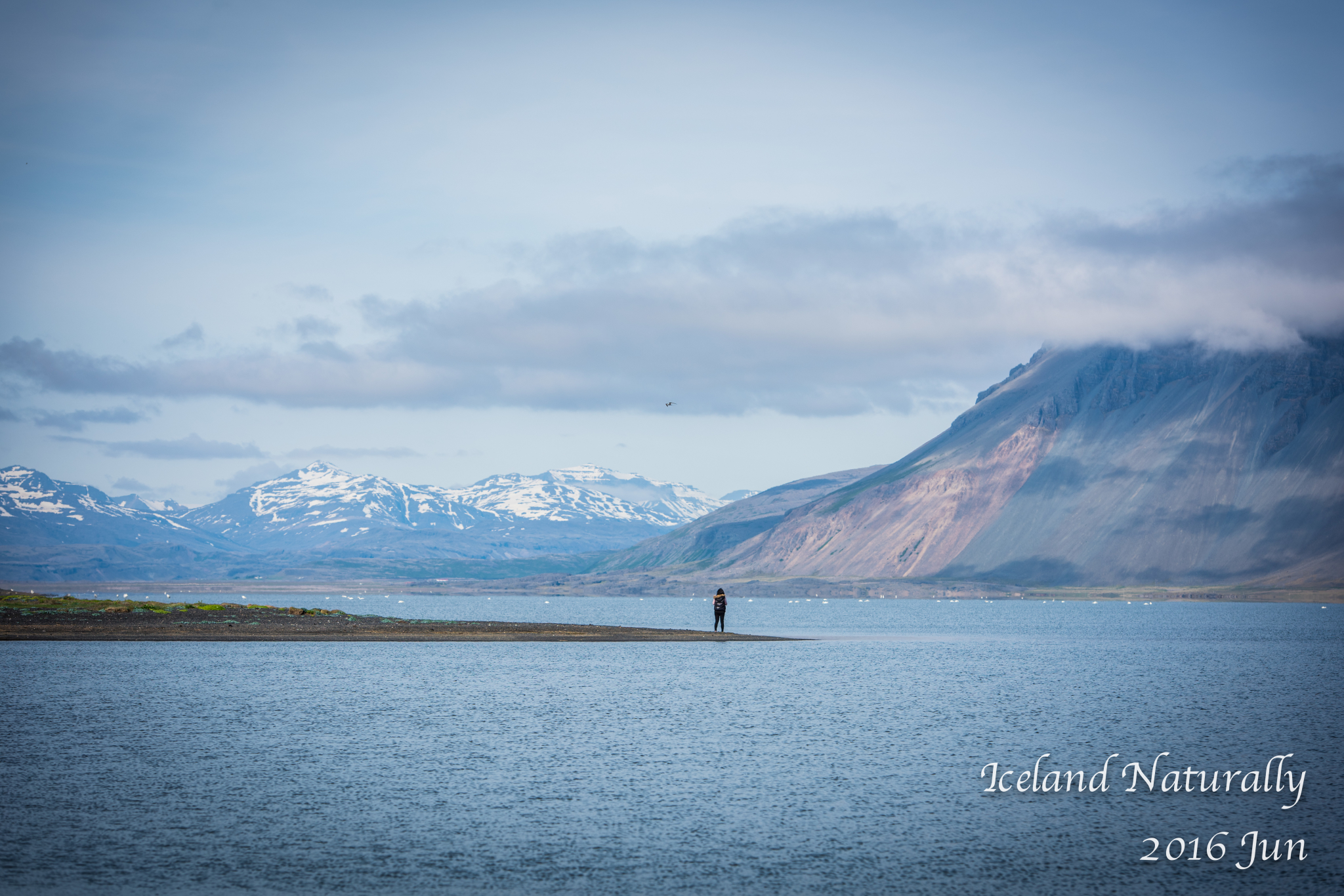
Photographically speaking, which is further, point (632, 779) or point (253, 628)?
point (253, 628)

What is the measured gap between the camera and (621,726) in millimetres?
42562

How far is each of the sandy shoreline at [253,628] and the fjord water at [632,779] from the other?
76.2ft

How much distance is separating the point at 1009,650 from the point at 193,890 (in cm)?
7994

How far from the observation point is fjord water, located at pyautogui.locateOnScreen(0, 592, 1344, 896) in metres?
23.7

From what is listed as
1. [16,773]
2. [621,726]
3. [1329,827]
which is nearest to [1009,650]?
[621,726]

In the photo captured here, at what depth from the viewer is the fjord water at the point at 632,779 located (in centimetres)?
2370

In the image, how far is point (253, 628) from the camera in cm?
9912

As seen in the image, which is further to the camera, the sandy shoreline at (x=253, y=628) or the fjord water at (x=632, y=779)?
the sandy shoreline at (x=253, y=628)

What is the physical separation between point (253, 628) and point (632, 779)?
74.9m

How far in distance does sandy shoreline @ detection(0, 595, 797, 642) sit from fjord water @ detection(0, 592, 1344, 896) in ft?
76.2

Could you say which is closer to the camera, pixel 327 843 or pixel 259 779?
pixel 327 843

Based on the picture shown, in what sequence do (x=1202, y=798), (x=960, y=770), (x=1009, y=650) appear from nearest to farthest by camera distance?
1. (x=1202, y=798)
2. (x=960, y=770)
3. (x=1009, y=650)

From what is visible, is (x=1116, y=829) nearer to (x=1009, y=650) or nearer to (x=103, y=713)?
(x=103, y=713)

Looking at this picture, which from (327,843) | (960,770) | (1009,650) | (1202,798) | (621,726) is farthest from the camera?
(1009,650)
